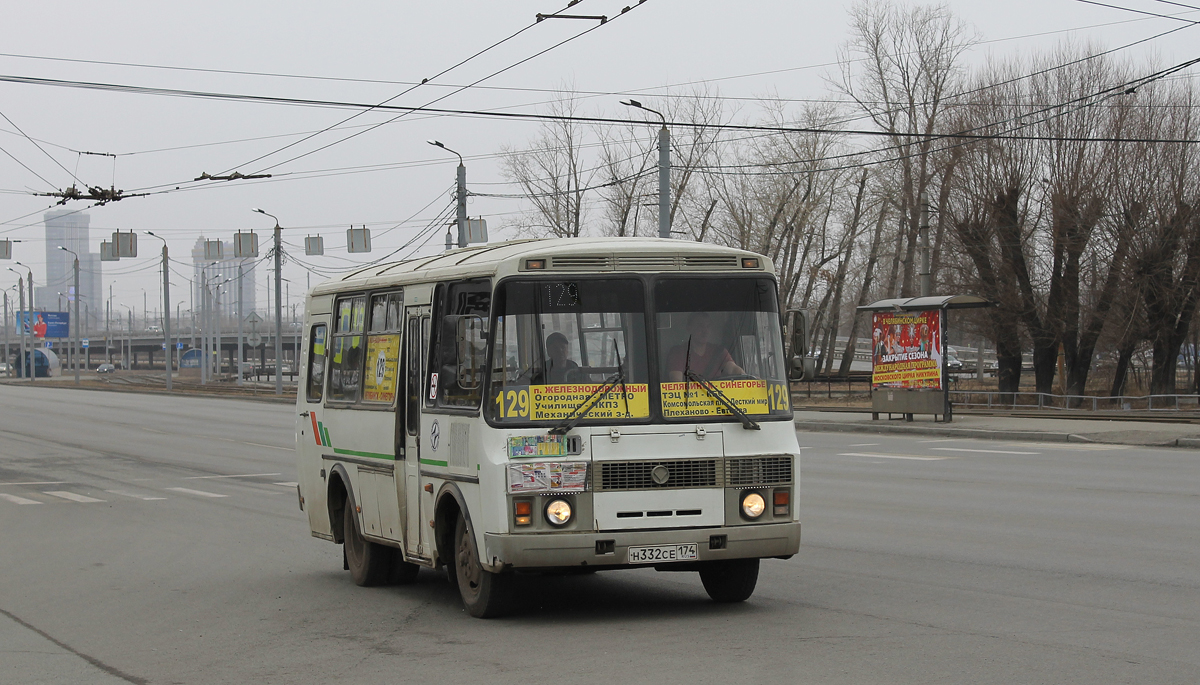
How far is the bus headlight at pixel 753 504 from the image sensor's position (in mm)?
8312

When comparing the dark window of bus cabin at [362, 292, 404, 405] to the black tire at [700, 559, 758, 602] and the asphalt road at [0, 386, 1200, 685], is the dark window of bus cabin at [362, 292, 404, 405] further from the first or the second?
the black tire at [700, 559, 758, 602]

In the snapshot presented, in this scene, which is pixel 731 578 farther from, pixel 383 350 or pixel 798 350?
pixel 383 350

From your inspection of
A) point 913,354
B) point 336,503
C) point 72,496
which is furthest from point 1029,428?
point 336,503

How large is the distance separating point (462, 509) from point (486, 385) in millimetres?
855

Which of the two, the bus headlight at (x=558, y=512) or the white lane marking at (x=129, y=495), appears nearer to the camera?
the bus headlight at (x=558, y=512)

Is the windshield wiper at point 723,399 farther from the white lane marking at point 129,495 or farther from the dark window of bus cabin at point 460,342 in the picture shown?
the white lane marking at point 129,495

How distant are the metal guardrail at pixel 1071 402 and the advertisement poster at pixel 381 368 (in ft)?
88.2

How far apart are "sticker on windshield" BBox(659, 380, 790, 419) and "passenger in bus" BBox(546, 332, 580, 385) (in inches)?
22.8

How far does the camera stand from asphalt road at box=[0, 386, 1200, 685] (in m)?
7.01

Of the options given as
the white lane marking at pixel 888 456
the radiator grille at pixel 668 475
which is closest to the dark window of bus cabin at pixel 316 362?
the radiator grille at pixel 668 475

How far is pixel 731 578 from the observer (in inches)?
350

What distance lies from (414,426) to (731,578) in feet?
8.07

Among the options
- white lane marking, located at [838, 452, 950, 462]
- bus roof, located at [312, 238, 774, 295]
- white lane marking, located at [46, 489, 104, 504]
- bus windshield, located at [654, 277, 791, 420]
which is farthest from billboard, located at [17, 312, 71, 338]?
bus windshield, located at [654, 277, 791, 420]

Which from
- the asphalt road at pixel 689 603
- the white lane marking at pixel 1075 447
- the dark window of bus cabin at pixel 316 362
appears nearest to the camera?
the asphalt road at pixel 689 603
